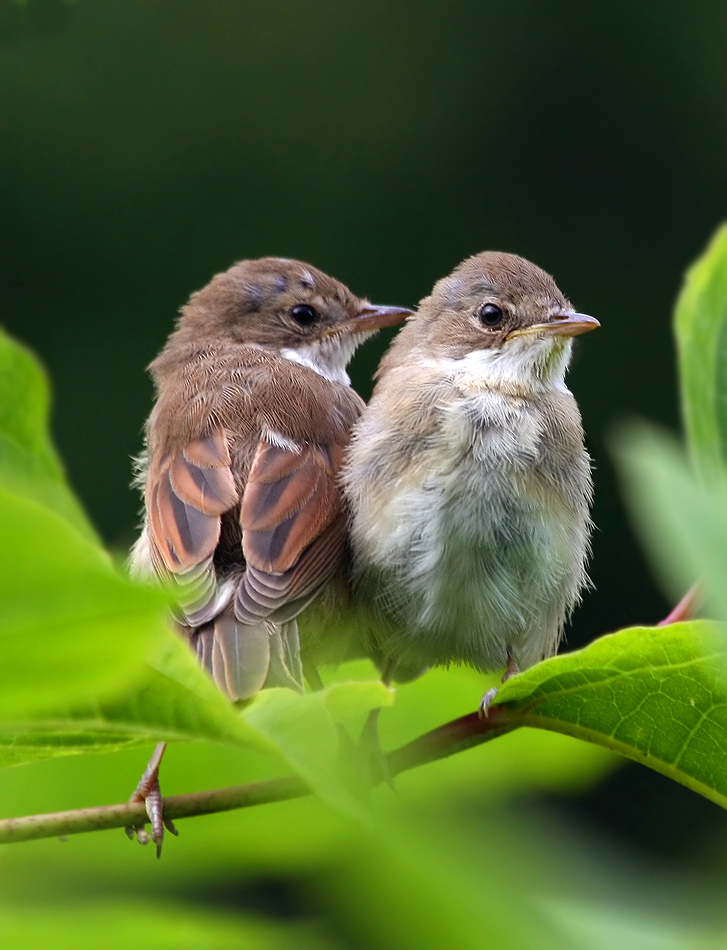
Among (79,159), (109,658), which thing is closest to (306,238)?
(79,159)

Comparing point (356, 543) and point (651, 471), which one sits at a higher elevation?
point (651, 471)

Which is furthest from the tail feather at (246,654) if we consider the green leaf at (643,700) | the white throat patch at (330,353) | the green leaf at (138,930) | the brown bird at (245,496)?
the white throat patch at (330,353)

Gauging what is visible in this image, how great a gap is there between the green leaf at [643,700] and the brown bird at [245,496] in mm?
713

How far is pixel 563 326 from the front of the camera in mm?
3559

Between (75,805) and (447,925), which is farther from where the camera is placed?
(75,805)

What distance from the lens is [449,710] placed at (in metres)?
2.47

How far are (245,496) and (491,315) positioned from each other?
0.96 metres

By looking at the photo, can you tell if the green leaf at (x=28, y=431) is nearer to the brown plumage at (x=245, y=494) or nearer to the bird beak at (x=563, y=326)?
the brown plumage at (x=245, y=494)

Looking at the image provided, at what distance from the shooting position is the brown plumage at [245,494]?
2.98m

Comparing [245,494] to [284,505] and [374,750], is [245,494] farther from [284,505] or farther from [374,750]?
[374,750]

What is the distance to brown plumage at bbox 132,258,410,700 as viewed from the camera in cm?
298

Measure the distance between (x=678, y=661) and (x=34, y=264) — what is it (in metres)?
11.7

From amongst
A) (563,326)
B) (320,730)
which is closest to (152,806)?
(320,730)

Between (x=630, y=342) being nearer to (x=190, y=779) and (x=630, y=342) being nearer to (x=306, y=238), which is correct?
(x=306, y=238)
